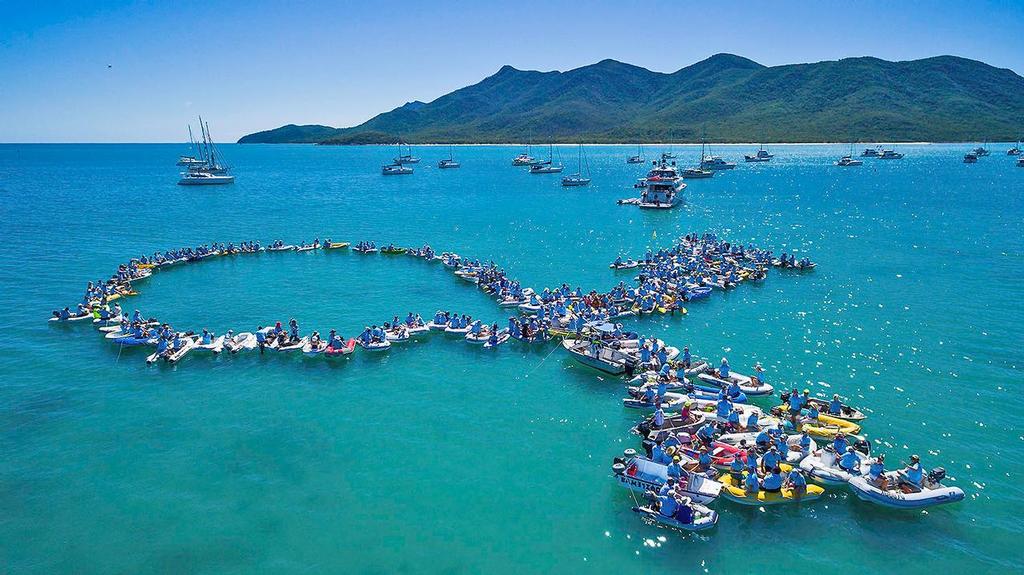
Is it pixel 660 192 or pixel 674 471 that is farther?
pixel 660 192

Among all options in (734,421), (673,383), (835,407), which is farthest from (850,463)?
(673,383)

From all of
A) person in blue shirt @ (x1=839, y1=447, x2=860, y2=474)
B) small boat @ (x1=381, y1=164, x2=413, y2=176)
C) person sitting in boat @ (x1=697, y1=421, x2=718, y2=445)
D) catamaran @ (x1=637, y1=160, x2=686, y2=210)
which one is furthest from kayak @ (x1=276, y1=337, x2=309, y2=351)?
small boat @ (x1=381, y1=164, x2=413, y2=176)

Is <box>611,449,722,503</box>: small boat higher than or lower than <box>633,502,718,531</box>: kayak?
higher

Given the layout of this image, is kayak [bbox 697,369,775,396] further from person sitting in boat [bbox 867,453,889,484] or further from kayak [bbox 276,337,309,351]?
kayak [bbox 276,337,309,351]

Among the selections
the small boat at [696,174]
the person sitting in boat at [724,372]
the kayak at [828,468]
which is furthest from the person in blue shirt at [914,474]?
the small boat at [696,174]

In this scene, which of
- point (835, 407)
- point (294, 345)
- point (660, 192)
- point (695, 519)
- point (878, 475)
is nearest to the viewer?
point (695, 519)

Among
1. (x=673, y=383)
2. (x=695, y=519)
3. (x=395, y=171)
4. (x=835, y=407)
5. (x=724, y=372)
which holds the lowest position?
(x=695, y=519)

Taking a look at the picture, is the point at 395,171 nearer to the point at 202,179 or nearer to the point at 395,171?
the point at 395,171
